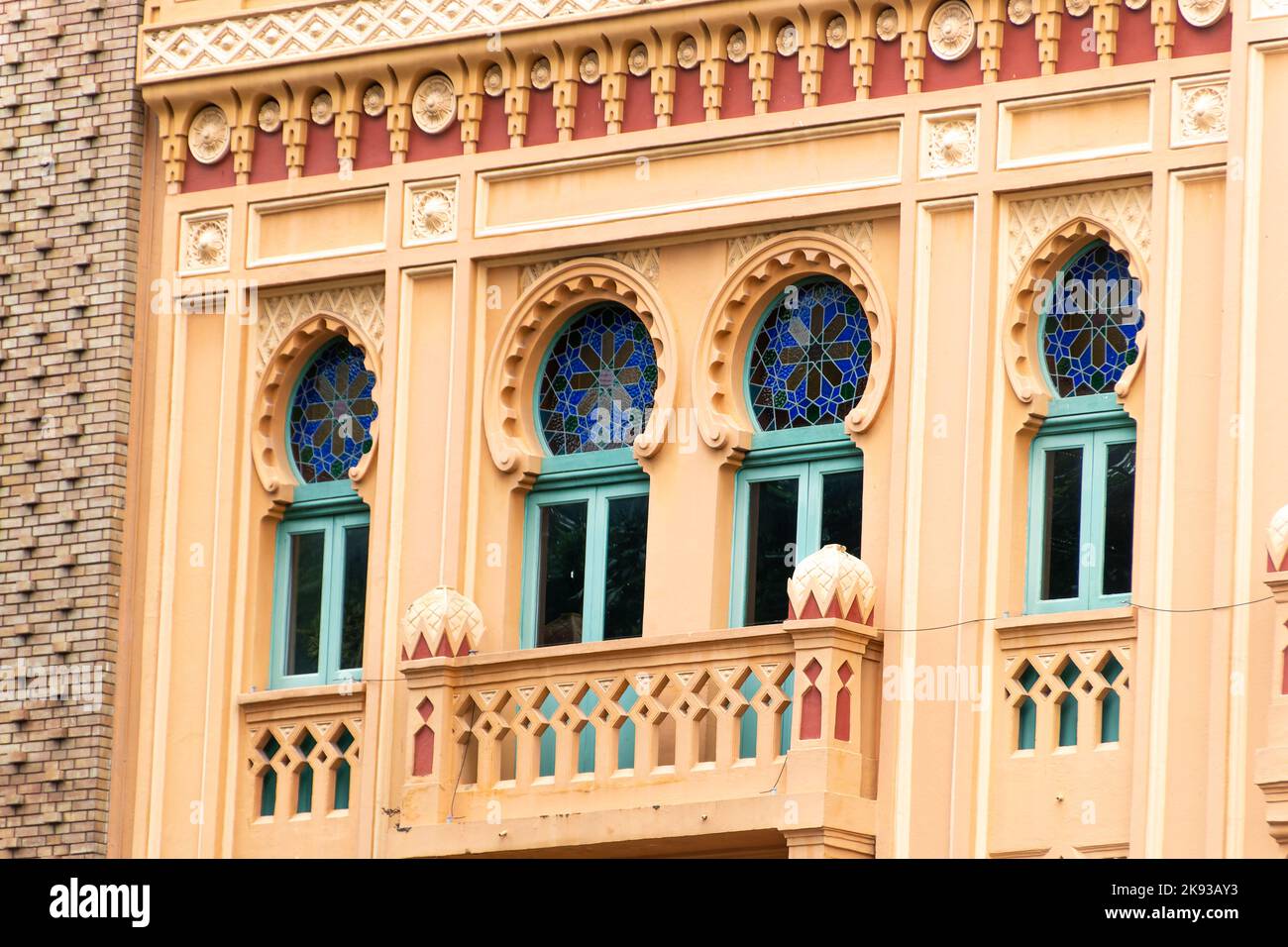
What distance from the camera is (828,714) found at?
23.2 meters

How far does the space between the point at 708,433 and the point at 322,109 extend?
3.61 m

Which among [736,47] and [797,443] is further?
[736,47]

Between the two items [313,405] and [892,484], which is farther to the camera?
[313,405]

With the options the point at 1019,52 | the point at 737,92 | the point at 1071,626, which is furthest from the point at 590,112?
the point at 1071,626

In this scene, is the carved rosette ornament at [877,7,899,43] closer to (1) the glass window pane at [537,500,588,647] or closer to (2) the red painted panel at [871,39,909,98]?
(2) the red painted panel at [871,39,909,98]

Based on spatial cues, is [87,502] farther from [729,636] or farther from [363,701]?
[729,636]

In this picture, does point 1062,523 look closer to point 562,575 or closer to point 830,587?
point 830,587

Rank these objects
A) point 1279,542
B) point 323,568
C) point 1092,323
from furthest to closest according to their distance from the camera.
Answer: point 323,568 → point 1092,323 → point 1279,542

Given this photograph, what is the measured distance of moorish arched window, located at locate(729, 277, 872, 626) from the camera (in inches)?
956

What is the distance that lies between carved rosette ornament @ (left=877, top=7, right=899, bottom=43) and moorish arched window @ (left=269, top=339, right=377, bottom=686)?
13.1 ft

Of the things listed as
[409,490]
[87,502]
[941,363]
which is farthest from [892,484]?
[87,502]

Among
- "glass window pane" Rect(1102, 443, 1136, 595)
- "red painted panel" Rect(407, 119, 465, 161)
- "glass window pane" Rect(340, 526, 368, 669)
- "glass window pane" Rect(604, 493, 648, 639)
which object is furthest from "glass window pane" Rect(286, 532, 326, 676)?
"glass window pane" Rect(1102, 443, 1136, 595)

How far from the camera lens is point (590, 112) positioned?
2528 cm
